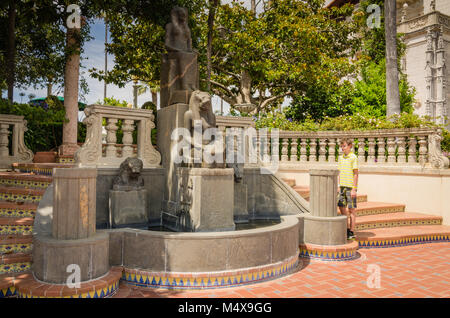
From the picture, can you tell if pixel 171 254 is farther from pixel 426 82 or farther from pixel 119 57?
pixel 426 82

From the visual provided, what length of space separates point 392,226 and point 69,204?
768 cm

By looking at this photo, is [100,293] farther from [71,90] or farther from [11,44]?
[11,44]

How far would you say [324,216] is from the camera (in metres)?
6.71

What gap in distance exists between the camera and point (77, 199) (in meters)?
4.41

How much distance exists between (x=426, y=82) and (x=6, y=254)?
33209 mm

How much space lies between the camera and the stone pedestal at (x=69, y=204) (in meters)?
4.38

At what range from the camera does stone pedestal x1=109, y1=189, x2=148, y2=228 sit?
19.8ft

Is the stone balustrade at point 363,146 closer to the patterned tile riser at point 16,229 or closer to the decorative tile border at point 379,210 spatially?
the decorative tile border at point 379,210

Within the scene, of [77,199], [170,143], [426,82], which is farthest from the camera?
[426,82]

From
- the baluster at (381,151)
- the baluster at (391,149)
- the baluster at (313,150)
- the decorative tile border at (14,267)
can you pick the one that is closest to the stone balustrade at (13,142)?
the decorative tile border at (14,267)

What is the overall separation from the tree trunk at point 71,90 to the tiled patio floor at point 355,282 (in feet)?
30.4

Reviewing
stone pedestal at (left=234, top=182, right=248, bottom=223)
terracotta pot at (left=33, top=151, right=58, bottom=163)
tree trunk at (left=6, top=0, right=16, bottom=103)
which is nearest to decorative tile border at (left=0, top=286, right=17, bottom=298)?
stone pedestal at (left=234, top=182, right=248, bottom=223)

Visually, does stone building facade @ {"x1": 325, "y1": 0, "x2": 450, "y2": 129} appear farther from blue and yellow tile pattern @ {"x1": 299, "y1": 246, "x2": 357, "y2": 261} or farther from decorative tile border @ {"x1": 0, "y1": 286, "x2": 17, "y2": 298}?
decorative tile border @ {"x1": 0, "y1": 286, "x2": 17, "y2": 298}
